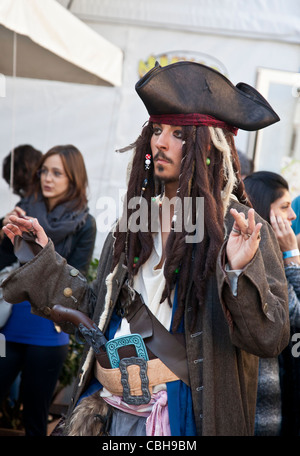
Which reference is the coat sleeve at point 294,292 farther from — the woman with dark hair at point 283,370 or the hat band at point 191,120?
the hat band at point 191,120

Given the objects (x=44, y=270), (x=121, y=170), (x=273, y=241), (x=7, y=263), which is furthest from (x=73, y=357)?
(x=273, y=241)

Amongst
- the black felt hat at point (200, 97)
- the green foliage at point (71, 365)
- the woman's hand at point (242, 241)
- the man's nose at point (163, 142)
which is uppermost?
the black felt hat at point (200, 97)

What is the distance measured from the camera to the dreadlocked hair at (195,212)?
199 cm

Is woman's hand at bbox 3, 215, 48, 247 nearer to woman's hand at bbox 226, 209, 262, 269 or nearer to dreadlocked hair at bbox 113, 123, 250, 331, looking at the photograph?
dreadlocked hair at bbox 113, 123, 250, 331

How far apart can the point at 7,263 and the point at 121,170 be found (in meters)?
2.47

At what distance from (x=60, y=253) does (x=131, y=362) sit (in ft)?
6.02

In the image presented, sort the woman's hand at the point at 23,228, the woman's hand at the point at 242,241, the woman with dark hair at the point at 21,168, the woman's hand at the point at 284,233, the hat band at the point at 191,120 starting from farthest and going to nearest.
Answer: the woman with dark hair at the point at 21,168, the woman's hand at the point at 284,233, the woman's hand at the point at 23,228, the hat band at the point at 191,120, the woman's hand at the point at 242,241

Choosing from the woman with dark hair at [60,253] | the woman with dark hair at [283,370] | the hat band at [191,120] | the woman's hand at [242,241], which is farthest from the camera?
the woman with dark hair at [60,253]

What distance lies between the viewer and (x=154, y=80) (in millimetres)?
2078

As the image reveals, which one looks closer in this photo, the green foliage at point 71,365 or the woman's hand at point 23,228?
the woman's hand at point 23,228

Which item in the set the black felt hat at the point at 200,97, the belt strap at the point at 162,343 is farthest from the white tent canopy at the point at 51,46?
the belt strap at the point at 162,343

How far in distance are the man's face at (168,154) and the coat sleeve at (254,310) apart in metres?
0.42

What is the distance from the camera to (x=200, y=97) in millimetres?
2068

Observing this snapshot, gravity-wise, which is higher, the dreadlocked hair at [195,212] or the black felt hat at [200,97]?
the black felt hat at [200,97]
